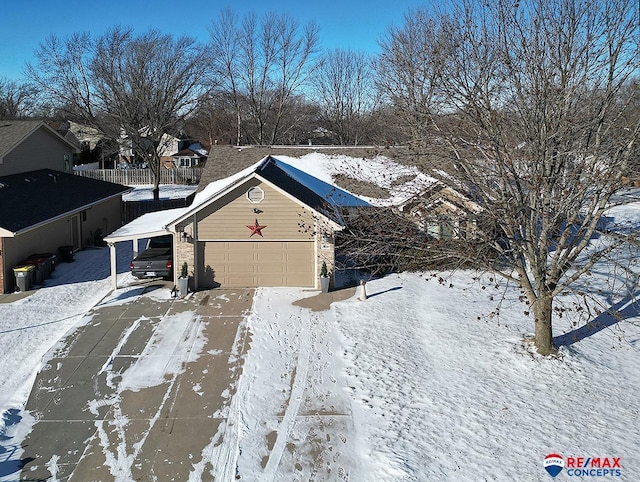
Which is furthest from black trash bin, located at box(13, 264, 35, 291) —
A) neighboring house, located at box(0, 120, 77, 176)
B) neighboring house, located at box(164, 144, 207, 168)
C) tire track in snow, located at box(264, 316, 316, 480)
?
neighboring house, located at box(164, 144, 207, 168)

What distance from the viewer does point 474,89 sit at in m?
12.3

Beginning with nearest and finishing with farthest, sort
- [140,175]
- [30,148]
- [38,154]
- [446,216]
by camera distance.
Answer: [446,216]
[30,148]
[38,154]
[140,175]

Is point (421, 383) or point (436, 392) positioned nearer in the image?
point (436, 392)

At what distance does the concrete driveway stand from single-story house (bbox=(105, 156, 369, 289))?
2.32m

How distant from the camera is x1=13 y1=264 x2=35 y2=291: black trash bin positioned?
17.8 m

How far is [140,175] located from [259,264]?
112 feet

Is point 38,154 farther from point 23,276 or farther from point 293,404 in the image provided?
point 293,404

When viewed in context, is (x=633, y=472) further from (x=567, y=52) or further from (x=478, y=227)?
(x=567, y=52)

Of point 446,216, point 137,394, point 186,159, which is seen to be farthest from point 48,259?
point 186,159

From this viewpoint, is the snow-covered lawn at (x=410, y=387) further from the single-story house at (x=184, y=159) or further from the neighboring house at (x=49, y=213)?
the single-story house at (x=184, y=159)

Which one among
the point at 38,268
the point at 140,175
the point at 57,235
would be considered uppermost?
the point at 140,175

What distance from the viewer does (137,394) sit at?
11.3 m

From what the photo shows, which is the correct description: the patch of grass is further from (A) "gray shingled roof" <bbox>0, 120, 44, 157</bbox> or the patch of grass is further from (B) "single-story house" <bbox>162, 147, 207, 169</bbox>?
(B) "single-story house" <bbox>162, 147, 207, 169</bbox>

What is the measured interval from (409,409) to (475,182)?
5.24 metres
